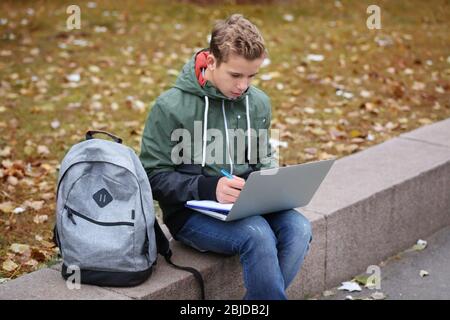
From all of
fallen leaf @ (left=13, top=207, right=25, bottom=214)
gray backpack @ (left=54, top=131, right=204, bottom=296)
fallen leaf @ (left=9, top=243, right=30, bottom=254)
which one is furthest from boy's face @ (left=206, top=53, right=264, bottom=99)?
fallen leaf @ (left=13, top=207, right=25, bottom=214)

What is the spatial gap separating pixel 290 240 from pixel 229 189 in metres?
0.35

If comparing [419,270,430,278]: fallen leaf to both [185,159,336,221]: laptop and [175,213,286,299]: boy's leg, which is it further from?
[175,213,286,299]: boy's leg

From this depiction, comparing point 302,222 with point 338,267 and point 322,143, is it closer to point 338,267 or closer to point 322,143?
point 338,267

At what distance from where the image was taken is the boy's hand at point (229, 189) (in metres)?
3.17

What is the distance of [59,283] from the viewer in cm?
309

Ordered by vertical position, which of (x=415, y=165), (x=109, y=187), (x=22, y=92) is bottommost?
(x=22, y=92)

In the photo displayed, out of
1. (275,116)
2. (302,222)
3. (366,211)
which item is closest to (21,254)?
(302,222)

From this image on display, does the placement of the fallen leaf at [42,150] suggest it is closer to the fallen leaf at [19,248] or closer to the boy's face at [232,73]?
the fallen leaf at [19,248]

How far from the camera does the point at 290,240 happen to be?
3.29 m

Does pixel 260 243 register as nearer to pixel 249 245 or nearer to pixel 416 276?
pixel 249 245

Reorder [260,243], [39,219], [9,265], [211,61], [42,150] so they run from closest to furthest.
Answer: [260,243], [211,61], [9,265], [39,219], [42,150]

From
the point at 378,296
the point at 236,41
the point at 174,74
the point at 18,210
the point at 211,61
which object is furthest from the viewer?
the point at 174,74

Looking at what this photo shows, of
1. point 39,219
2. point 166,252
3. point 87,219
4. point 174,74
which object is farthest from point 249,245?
point 174,74

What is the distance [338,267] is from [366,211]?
0.33 meters
